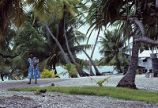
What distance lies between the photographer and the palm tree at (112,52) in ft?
173

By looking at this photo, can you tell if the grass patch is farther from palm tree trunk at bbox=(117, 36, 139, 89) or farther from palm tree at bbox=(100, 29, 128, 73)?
palm tree at bbox=(100, 29, 128, 73)

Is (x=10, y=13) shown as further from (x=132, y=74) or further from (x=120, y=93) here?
(x=132, y=74)

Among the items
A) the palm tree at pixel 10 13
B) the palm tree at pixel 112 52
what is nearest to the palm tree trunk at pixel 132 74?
the palm tree at pixel 10 13

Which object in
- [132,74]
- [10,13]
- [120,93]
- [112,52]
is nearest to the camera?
[10,13]

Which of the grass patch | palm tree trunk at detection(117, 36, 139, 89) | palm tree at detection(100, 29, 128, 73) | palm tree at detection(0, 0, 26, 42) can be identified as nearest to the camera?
palm tree at detection(0, 0, 26, 42)

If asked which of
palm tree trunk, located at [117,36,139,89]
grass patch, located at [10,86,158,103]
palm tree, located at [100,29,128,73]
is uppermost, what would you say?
palm tree, located at [100,29,128,73]

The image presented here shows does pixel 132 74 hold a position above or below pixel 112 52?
below

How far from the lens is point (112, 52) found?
54.5m

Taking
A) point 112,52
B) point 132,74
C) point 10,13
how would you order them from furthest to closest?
point 112,52, point 132,74, point 10,13

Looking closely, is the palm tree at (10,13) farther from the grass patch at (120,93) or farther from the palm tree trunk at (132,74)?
the palm tree trunk at (132,74)

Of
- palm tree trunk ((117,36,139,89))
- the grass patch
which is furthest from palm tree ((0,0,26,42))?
palm tree trunk ((117,36,139,89))

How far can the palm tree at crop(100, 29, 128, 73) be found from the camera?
173ft

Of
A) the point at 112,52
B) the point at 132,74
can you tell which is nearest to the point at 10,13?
the point at 132,74

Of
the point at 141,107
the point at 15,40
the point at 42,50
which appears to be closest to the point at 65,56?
the point at 42,50
